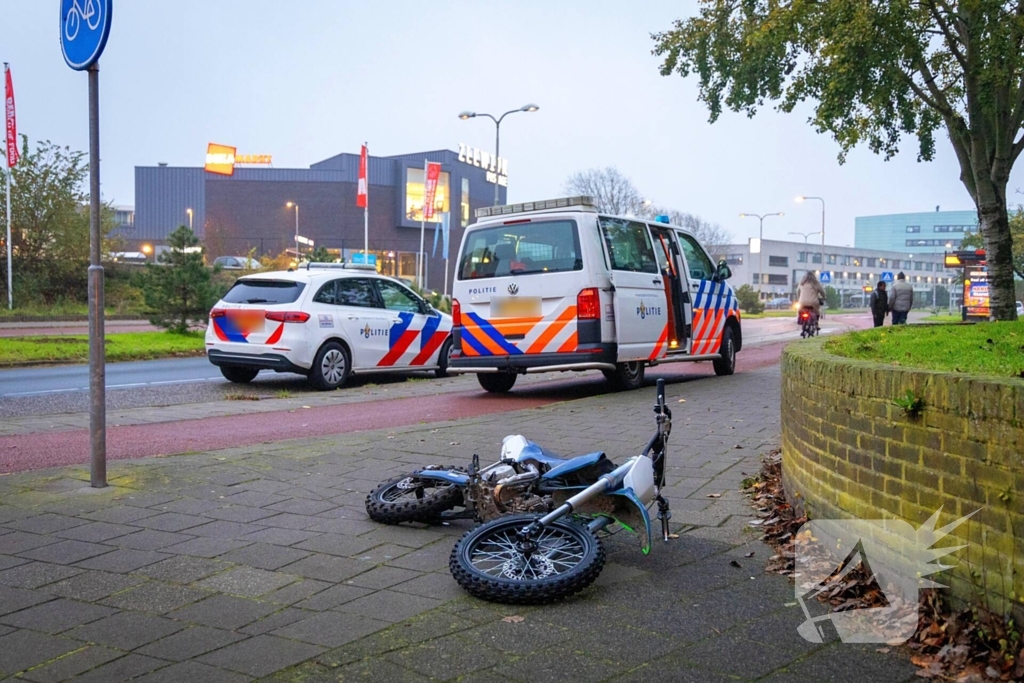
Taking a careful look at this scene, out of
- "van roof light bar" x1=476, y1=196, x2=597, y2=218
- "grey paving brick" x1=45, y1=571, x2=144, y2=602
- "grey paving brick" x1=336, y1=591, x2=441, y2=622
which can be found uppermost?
"van roof light bar" x1=476, y1=196, x2=597, y2=218

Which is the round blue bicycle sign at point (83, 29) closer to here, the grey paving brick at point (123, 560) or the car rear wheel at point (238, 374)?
the grey paving brick at point (123, 560)

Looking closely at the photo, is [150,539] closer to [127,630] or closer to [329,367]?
[127,630]

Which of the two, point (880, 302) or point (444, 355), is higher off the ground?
point (880, 302)

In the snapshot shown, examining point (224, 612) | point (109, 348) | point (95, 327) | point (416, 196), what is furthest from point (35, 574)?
point (416, 196)

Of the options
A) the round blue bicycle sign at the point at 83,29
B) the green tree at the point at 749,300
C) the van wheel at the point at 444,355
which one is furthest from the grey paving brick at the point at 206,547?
the green tree at the point at 749,300

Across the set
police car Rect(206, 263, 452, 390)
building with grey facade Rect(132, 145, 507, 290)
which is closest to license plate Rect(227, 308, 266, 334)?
police car Rect(206, 263, 452, 390)

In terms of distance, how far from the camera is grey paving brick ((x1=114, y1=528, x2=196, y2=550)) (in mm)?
4723

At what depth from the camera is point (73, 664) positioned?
3.34 m

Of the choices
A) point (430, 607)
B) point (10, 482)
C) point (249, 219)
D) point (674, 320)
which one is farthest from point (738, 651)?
point (249, 219)

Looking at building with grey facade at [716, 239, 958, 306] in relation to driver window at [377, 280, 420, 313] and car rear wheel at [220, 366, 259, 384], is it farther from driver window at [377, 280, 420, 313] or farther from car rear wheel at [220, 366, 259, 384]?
car rear wheel at [220, 366, 259, 384]

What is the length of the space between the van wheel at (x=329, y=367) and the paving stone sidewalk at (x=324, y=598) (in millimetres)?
6569

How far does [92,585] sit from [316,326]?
902 centimetres

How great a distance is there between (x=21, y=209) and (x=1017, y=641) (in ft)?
114

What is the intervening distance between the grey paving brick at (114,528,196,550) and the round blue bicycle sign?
9.47 feet
